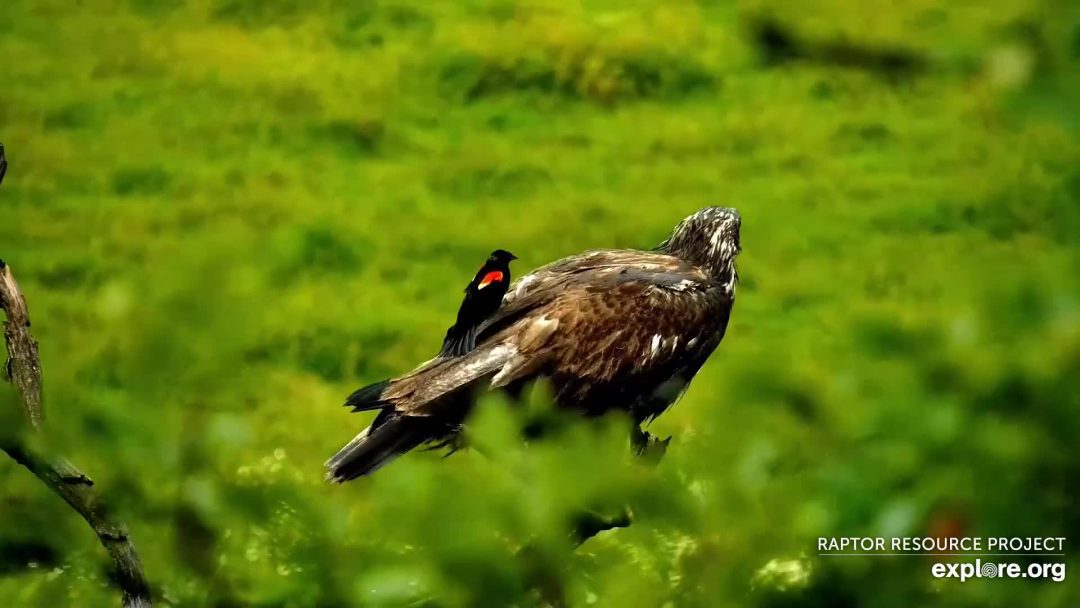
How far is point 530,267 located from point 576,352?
5.13 meters

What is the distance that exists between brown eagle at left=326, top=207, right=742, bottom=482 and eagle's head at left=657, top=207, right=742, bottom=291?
0.10 meters

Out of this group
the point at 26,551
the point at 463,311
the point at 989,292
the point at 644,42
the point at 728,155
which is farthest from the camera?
the point at 644,42

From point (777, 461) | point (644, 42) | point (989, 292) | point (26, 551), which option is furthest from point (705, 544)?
point (644, 42)

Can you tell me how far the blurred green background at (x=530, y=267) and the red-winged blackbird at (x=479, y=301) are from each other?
0.79 m

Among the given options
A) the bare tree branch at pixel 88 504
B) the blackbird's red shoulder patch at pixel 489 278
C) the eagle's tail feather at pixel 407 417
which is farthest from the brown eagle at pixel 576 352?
Answer: the bare tree branch at pixel 88 504

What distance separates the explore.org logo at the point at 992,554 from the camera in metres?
1.20

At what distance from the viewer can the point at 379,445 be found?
464cm

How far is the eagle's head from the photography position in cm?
562

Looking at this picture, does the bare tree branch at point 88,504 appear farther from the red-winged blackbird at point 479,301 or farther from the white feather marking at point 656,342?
the white feather marking at point 656,342

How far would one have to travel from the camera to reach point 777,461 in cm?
135

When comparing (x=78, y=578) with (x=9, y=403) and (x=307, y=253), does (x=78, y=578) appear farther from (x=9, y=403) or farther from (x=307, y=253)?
(x=307, y=253)

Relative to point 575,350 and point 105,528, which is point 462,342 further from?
point 105,528

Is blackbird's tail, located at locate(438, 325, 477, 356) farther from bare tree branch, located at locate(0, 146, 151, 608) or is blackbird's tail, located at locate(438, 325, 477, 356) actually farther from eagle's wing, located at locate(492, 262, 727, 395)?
bare tree branch, located at locate(0, 146, 151, 608)

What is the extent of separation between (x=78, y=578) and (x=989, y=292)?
2.83 ft
